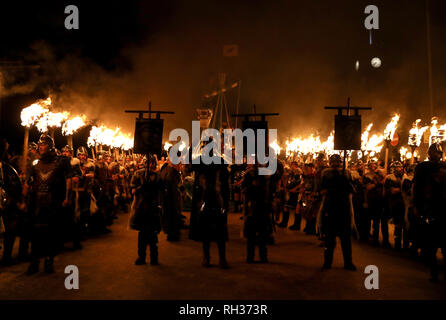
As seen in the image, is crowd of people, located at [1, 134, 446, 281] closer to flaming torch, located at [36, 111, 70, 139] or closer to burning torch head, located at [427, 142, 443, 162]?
burning torch head, located at [427, 142, 443, 162]

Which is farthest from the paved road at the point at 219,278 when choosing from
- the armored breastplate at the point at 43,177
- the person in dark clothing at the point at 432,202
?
the armored breastplate at the point at 43,177

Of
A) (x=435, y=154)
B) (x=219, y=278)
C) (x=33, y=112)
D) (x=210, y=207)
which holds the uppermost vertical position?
(x=33, y=112)

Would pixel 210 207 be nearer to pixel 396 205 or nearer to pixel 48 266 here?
pixel 48 266

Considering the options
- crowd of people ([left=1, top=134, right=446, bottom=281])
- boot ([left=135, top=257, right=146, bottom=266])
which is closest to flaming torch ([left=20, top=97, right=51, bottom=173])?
crowd of people ([left=1, top=134, right=446, bottom=281])

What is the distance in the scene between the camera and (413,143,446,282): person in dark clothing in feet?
19.3

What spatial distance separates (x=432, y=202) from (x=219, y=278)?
372cm

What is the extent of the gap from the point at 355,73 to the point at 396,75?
9029mm

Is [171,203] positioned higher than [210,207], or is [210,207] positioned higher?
[210,207]

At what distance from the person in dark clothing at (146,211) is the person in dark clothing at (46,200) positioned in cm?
121

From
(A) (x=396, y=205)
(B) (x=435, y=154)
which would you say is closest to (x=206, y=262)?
(B) (x=435, y=154)

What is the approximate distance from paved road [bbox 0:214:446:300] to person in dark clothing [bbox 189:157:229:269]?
1.45ft

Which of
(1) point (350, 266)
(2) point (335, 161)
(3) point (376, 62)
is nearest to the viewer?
(1) point (350, 266)

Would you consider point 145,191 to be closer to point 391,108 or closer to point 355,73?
point 391,108

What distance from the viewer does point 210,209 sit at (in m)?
6.60
